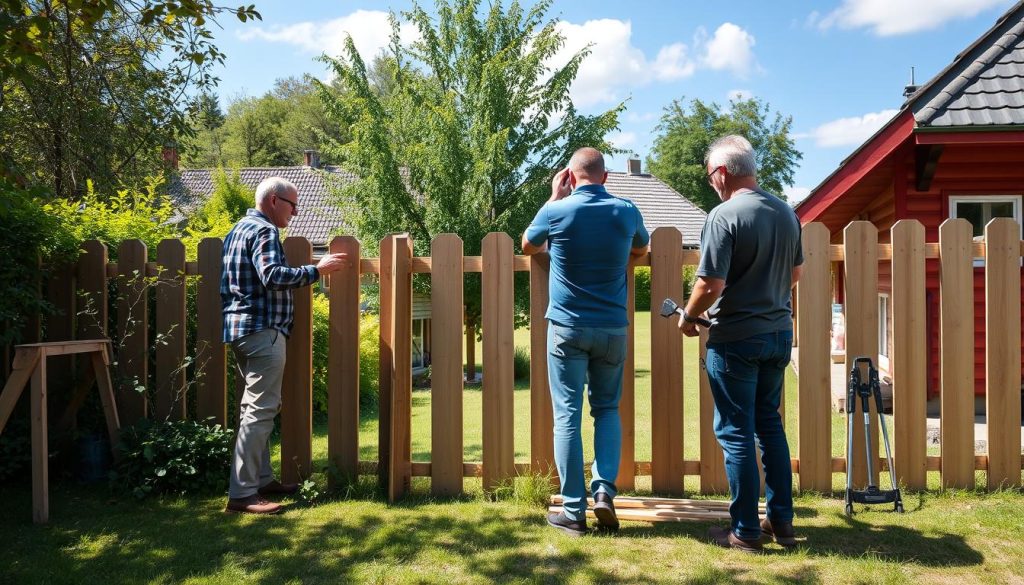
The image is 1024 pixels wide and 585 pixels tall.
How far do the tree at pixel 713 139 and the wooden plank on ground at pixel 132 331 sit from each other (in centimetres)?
5354

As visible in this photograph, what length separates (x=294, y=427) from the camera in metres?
4.50

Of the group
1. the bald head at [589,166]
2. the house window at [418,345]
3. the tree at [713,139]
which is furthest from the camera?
the tree at [713,139]

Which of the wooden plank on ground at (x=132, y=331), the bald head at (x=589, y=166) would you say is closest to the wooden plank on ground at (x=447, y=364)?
the bald head at (x=589, y=166)

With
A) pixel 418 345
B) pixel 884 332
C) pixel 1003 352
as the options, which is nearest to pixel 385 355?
pixel 1003 352

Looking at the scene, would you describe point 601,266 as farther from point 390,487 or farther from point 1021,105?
point 1021,105

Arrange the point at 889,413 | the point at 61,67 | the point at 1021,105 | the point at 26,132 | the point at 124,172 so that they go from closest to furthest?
the point at 1021,105, the point at 889,413, the point at 61,67, the point at 26,132, the point at 124,172

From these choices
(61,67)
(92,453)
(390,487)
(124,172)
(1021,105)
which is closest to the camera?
(390,487)

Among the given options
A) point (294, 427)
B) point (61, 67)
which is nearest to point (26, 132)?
point (61, 67)

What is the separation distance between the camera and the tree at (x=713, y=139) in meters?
56.2

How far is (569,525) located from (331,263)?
1981 mm

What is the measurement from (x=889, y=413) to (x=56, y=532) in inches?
299

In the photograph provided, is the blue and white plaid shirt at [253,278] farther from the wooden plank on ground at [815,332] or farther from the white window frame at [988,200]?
the white window frame at [988,200]

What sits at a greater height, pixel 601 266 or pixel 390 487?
pixel 601 266

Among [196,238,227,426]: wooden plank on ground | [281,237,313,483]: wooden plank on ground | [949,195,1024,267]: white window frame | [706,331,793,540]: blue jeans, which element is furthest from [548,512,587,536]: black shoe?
[949,195,1024,267]: white window frame
